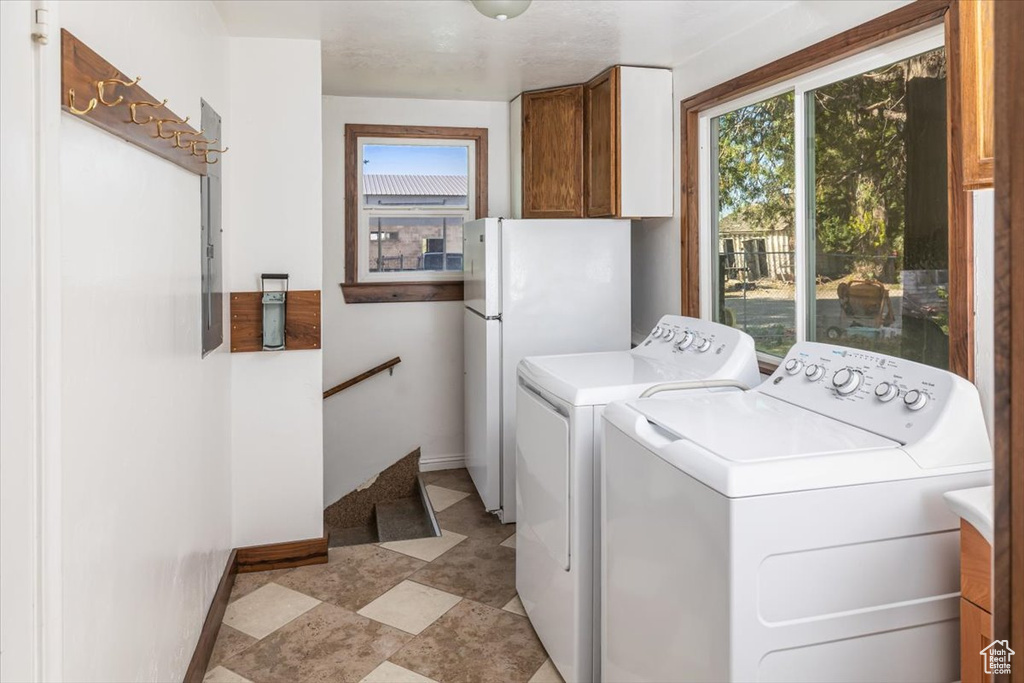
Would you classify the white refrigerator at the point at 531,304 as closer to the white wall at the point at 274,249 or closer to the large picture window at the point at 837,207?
the large picture window at the point at 837,207

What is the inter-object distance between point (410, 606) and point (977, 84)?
2.39 meters

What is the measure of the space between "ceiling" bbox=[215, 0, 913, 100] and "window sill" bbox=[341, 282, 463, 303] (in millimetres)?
1129

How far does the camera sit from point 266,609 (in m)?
2.65

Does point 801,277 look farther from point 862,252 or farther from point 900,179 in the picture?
point 900,179

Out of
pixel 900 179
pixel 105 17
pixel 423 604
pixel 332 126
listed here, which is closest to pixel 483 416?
pixel 423 604

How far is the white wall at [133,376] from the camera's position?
1.21m

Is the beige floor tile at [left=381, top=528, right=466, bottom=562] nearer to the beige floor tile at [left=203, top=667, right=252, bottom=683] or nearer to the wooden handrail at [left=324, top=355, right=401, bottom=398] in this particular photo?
the beige floor tile at [left=203, top=667, right=252, bottom=683]

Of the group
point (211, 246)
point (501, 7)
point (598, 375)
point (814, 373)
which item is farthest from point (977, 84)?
point (211, 246)

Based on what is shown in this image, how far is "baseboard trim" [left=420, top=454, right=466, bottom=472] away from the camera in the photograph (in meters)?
4.30

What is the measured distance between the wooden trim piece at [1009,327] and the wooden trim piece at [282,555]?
116 inches

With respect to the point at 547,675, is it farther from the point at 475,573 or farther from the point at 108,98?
the point at 108,98

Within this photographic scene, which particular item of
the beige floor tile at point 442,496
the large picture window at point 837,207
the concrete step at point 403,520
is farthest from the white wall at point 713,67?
the concrete step at point 403,520

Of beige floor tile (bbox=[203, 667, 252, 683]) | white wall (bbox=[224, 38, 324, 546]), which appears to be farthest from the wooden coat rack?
beige floor tile (bbox=[203, 667, 252, 683])

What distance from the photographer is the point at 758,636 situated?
4.40ft
